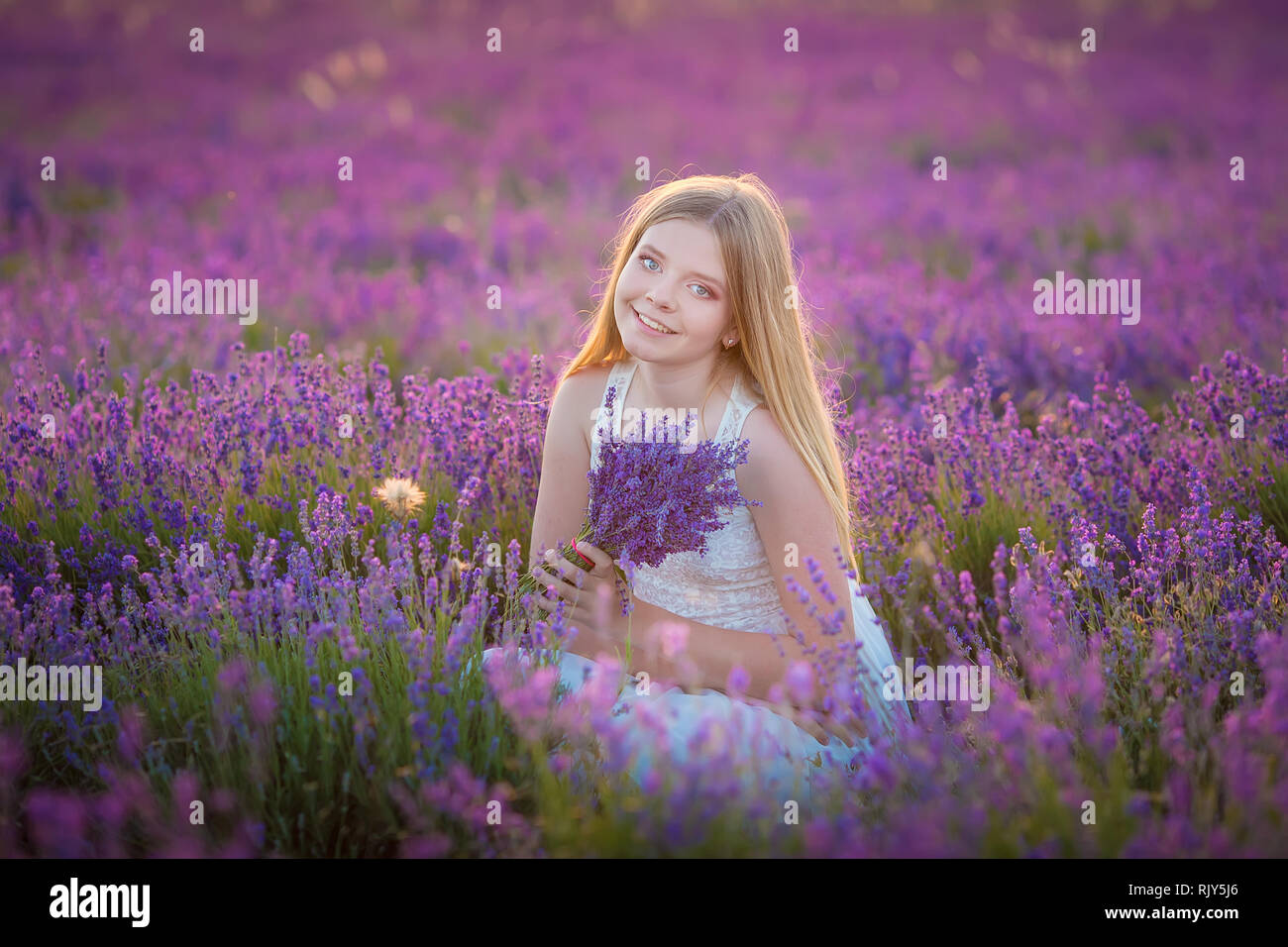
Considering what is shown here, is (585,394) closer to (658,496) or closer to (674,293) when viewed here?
(674,293)

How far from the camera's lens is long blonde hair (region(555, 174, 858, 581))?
2775mm

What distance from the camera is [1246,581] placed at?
2771mm

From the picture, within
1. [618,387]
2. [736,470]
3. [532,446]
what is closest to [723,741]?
[736,470]

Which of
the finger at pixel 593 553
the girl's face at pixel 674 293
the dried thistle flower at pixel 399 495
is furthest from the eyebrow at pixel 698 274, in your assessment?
the dried thistle flower at pixel 399 495

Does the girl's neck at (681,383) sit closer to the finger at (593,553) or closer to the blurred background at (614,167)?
the finger at (593,553)

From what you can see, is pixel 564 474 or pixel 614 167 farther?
pixel 614 167

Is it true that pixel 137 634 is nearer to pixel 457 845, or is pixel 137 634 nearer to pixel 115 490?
pixel 115 490

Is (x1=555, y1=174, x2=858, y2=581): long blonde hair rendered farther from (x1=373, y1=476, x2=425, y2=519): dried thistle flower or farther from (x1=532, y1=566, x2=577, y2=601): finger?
(x1=373, y1=476, x2=425, y2=519): dried thistle flower

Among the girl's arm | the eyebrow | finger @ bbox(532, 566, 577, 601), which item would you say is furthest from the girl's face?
finger @ bbox(532, 566, 577, 601)

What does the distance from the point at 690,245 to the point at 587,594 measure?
37.7 inches

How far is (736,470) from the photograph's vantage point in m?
2.72

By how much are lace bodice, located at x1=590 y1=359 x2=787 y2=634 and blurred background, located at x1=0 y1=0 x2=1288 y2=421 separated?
62.4 inches

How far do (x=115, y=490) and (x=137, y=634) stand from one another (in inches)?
23.1
